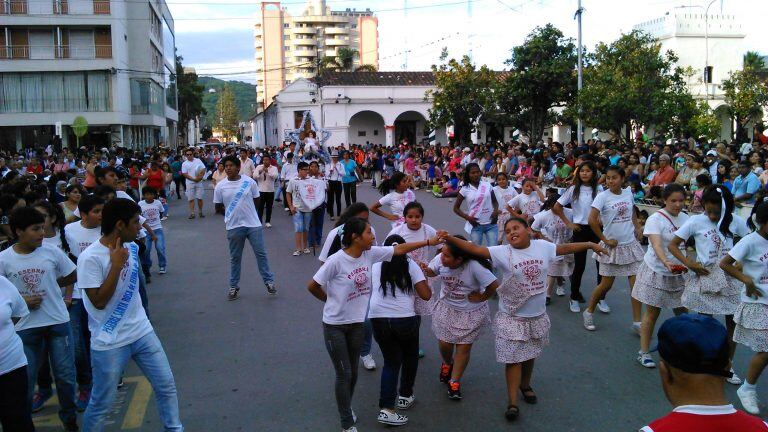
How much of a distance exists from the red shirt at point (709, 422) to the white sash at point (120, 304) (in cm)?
317

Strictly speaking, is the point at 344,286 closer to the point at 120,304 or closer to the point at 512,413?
the point at 120,304

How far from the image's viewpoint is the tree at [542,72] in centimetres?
2788

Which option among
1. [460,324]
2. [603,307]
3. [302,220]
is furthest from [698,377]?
[302,220]

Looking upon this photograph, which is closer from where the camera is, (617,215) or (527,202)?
(617,215)

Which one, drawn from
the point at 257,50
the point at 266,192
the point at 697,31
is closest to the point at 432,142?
the point at 697,31

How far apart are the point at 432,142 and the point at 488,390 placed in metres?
41.1

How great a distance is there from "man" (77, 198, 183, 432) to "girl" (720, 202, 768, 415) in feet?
13.5

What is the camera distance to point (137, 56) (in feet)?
150

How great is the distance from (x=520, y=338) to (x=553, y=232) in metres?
3.88

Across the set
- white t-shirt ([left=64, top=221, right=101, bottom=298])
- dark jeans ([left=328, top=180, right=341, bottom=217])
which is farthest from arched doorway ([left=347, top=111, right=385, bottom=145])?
white t-shirt ([left=64, top=221, right=101, bottom=298])

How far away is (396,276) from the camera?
493 cm

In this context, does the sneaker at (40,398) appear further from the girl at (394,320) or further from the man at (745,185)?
the man at (745,185)

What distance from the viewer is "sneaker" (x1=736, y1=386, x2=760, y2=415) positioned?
498cm

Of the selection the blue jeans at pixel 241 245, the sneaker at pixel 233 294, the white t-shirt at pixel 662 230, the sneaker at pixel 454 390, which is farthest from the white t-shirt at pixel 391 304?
the sneaker at pixel 233 294
